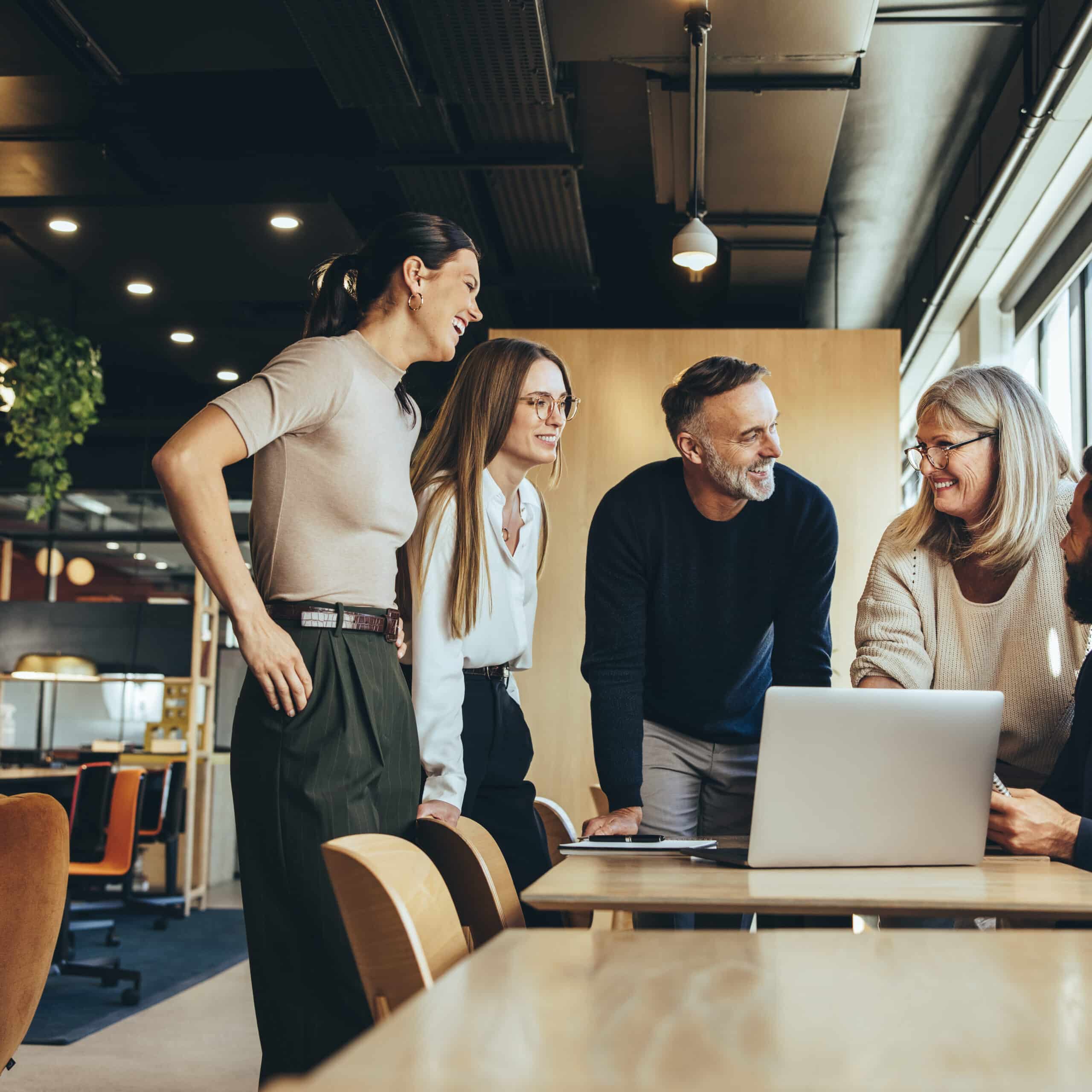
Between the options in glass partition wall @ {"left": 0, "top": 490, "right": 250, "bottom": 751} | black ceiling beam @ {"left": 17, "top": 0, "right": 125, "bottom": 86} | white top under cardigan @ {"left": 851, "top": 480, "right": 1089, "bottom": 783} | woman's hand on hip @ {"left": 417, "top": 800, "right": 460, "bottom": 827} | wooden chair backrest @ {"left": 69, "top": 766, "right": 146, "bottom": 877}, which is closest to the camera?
woman's hand on hip @ {"left": 417, "top": 800, "right": 460, "bottom": 827}

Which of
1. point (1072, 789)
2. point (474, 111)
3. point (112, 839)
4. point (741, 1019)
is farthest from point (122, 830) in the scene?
point (741, 1019)

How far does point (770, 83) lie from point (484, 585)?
9.81 feet

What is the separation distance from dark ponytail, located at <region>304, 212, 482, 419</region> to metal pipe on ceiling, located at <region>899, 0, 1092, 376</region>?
8.63 ft

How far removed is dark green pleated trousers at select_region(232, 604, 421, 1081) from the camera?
1589 millimetres

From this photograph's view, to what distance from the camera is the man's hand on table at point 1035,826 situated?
1716 mm

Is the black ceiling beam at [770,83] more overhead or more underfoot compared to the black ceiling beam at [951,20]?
more underfoot

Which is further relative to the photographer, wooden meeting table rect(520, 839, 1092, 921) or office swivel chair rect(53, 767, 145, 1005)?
office swivel chair rect(53, 767, 145, 1005)

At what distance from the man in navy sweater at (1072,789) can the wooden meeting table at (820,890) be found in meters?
0.13

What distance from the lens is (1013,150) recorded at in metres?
4.46

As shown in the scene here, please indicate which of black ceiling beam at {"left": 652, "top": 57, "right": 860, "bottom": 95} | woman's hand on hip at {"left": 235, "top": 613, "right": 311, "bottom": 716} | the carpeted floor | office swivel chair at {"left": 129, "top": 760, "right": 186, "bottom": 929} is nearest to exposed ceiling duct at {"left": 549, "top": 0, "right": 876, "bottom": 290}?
black ceiling beam at {"left": 652, "top": 57, "right": 860, "bottom": 95}

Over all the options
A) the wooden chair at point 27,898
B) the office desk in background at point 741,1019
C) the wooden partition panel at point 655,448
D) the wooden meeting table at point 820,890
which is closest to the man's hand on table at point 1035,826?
the wooden meeting table at point 820,890

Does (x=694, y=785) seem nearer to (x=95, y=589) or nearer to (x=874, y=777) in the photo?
(x=874, y=777)

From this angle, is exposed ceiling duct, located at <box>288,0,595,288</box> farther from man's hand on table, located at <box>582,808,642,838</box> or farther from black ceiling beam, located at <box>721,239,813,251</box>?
man's hand on table, located at <box>582,808,642,838</box>

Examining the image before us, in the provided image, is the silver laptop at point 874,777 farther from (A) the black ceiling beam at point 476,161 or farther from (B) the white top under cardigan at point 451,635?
(A) the black ceiling beam at point 476,161
